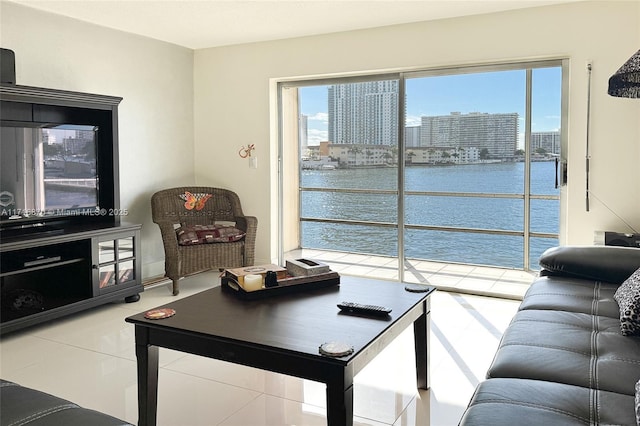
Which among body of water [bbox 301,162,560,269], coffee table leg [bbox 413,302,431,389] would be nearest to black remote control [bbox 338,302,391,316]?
coffee table leg [bbox 413,302,431,389]

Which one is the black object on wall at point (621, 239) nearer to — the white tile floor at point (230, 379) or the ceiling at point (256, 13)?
the white tile floor at point (230, 379)

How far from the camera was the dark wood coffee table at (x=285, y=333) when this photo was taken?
5.78 ft

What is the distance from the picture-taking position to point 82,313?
4.00m

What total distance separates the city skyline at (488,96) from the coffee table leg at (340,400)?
10.6 feet

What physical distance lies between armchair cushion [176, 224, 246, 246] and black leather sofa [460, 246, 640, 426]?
9.34ft

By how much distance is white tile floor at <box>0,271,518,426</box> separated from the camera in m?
2.40

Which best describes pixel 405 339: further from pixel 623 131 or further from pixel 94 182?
pixel 94 182

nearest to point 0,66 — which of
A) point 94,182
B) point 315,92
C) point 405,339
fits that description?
point 94,182

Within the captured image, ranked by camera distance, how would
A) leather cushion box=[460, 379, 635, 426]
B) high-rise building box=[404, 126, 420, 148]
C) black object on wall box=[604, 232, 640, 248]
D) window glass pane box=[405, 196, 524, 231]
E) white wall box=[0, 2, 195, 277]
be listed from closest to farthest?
leather cushion box=[460, 379, 635, 426] < black object on wall box=[604, 232, 640, 248] < white wall box=[0, 2, 195, 277] < window glass pane box=[405, 196, 524, 231] < high-rise building box=[404, 126, 420, 148]

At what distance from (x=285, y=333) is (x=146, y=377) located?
2.07ft

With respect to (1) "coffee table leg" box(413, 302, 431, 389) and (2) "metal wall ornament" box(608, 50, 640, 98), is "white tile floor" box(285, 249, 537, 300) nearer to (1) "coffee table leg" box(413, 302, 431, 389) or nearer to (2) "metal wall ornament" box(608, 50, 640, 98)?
(1) "coffee table leg" box(413, 302, 431, 389)

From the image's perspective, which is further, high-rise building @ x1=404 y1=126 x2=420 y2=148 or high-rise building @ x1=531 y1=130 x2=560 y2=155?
high-rise building @ x1=404 y1=126 x2=420 y2=148

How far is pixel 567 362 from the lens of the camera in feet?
5.55

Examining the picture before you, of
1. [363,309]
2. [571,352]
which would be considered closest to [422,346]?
[363,309]
